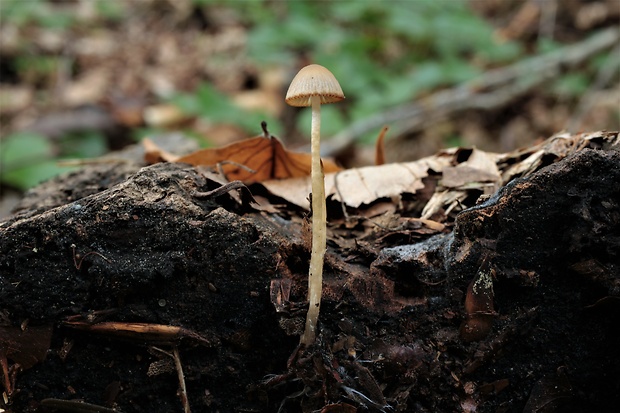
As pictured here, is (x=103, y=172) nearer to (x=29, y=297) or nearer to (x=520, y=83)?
(x=29, y=297)

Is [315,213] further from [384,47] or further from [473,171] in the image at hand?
[384,47]

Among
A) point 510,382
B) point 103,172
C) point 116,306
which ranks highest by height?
point 103,172

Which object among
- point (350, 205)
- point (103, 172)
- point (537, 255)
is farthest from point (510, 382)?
point (103, 172)

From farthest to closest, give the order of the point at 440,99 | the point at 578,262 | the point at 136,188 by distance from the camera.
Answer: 1. the point at 440,99
2. the point at 136,188
3. the point at 578,262

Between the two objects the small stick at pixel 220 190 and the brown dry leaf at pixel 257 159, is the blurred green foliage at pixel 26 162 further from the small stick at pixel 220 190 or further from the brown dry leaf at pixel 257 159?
the small stick at pixel 220 190

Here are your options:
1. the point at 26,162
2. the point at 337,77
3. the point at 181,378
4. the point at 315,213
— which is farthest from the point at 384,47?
the point at 181,378

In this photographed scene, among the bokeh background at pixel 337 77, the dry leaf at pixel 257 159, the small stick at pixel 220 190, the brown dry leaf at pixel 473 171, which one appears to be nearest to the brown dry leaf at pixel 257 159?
the dry leaf at pixel 257 159
